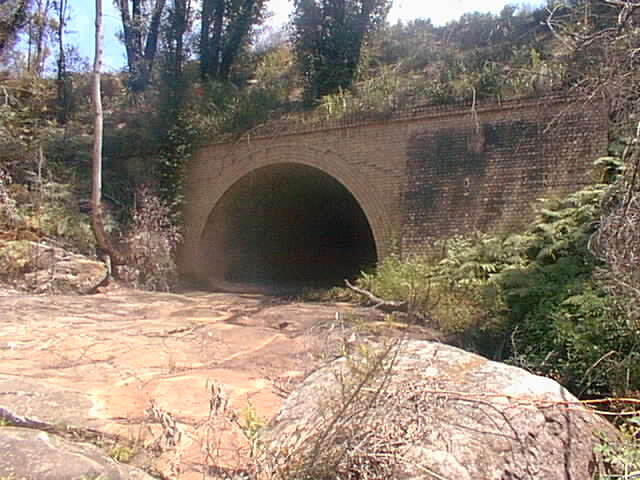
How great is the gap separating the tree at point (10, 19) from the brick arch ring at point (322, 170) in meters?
6.15

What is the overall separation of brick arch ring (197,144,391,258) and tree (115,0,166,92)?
21.7 ft

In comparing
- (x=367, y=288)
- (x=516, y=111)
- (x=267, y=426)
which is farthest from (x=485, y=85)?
(x=267, y=426)

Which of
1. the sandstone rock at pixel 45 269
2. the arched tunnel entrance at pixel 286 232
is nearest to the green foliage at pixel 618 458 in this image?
the sandstone rock at pixel 45 269

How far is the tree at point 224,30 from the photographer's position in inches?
Result: 692

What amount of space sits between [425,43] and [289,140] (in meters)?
7.06

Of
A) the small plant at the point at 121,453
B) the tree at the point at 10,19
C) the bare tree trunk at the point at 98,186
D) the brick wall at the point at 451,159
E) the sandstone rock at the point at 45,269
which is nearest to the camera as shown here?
the small plant at the point at 121,453

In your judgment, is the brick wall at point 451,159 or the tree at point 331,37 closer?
the brick wall at point 451,159

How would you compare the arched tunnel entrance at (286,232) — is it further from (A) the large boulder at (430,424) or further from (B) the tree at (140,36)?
(A) the large boulder at (430,424)

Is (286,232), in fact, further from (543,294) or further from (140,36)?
(543,294)

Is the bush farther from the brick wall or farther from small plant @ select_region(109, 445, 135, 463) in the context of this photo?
small plant @ select_region(109, 445, 135, 463)

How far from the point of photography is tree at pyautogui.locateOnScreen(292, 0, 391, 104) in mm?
13961

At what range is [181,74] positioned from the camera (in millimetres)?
16141

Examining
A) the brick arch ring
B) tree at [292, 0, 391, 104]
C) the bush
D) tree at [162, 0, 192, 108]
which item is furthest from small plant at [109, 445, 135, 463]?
tree at [162, 0, 192, 108]

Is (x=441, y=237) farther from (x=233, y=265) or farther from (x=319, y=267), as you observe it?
(x=319, y=267)
